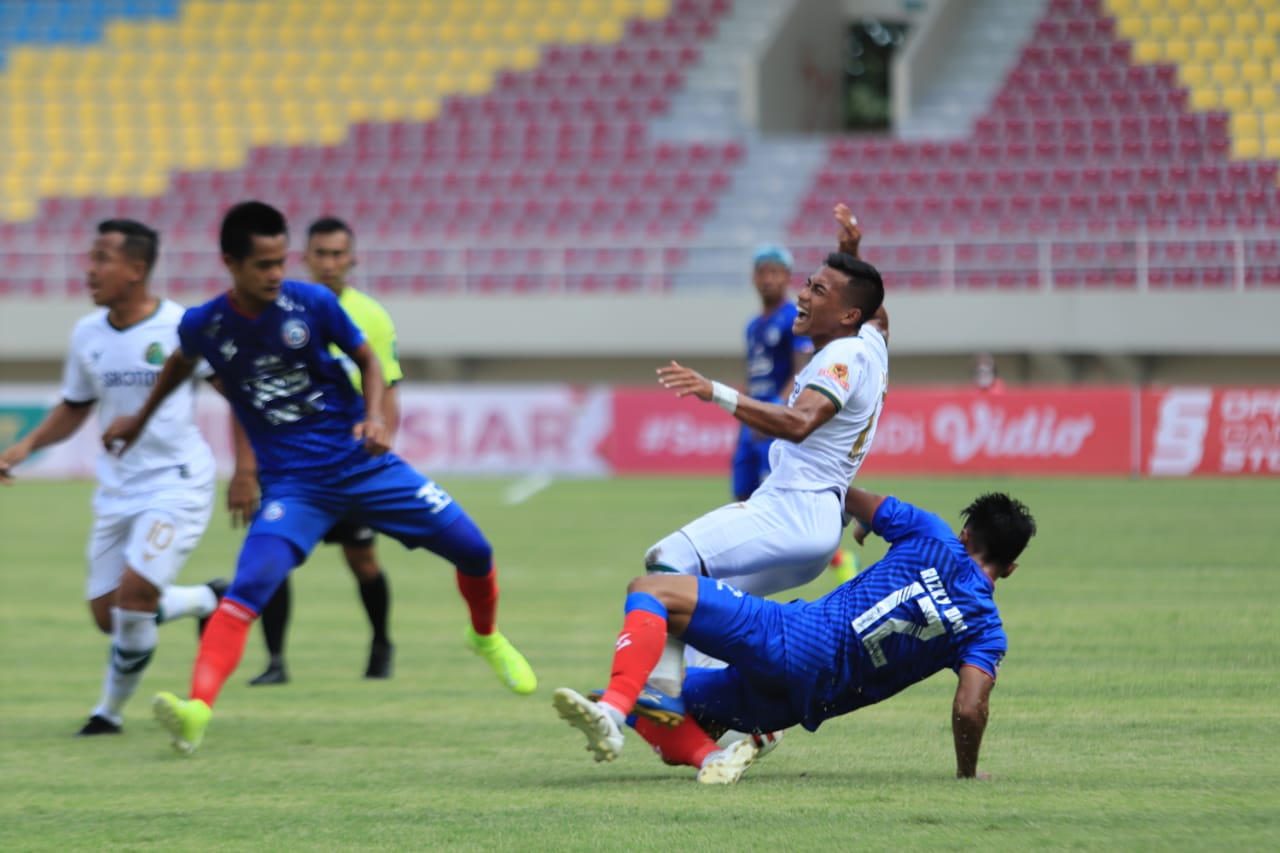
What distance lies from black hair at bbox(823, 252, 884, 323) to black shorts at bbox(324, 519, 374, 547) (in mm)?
3298

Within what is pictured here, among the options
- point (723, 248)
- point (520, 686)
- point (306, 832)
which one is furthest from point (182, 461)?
point (723, 248)

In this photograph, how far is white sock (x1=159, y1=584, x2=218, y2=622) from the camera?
7785mm

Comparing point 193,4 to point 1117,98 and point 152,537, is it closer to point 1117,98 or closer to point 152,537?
point 1117,98

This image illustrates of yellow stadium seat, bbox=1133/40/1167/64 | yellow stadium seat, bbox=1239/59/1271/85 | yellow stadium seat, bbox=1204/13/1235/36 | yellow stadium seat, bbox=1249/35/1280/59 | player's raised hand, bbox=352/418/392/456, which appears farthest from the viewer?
yellow stadium seat, bbox=1204/13/1235/36

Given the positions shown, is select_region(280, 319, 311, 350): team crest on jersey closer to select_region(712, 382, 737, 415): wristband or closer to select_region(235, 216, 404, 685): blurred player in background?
select_region(235, 216, 404, 685): blurred player in background

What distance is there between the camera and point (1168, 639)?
31.6 feet

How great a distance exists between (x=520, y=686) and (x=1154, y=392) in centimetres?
1703

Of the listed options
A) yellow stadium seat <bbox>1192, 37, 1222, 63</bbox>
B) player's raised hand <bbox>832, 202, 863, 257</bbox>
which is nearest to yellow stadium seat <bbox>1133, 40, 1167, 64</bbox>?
yellow stadium seat <bbox>1192, 37, 1222, 63</bbox>

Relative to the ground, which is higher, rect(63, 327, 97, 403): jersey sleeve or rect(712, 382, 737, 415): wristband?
rect(712, 382, 737, 415): wristband

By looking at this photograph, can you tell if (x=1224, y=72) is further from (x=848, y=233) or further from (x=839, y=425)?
(x=839, y=425)

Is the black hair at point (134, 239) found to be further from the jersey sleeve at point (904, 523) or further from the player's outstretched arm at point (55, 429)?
the jersey sleeve at point (904, 523)

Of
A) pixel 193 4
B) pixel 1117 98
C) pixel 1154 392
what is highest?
pixel 193 4

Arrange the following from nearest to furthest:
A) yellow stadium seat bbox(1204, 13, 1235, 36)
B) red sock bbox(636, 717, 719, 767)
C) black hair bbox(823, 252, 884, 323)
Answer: red sock bbox(636, 717, 719, 767) → black hair bbox(823, 252, 884, 323) → yellow stadium seat bbox(1204, 13, 1235, 36)

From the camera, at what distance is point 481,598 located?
7363 millimetres
